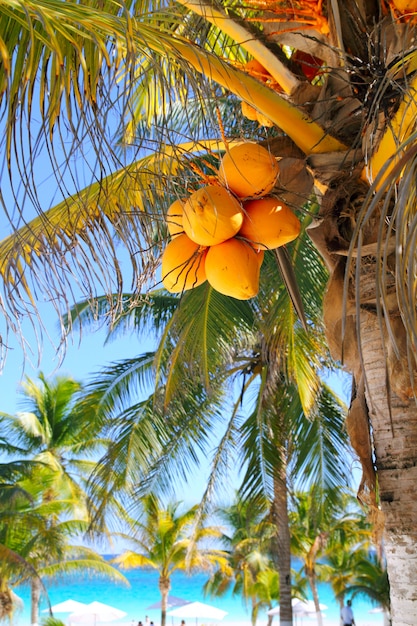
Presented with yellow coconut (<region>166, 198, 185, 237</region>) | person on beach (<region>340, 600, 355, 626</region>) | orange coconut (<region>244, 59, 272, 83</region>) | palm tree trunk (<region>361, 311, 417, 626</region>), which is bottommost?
palm tree trunk (<region>361, 311, 417, 626</region>)

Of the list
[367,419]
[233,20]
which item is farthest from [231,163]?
[367,419]

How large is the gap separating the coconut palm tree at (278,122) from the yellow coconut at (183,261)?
0.07m

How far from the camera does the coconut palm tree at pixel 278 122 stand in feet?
4.57

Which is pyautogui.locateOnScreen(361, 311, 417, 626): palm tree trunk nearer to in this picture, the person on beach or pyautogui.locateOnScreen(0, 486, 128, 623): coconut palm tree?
pyautogui.locateOnScreen(0, 486, 128, 623): coconut palm tree

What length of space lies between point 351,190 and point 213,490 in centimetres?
904

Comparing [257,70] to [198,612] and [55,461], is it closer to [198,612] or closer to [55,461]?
[55,461]

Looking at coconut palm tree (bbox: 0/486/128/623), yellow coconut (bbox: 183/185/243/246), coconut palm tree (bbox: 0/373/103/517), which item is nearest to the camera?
yellow coconut (bbox: 183/185/243/246)

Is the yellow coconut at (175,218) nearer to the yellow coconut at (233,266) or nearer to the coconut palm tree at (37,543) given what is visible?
the yellow coconut at (233,266)

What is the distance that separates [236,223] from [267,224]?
0.10 meters

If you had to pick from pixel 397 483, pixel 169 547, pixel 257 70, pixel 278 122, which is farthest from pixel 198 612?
pixel 278 122

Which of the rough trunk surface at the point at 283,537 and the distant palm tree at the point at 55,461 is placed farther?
the distant palm tree at the point at 55,461

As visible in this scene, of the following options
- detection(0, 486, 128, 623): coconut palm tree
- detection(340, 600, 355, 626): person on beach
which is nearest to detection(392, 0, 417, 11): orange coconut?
detection(0, 486, 128, 623): coconut palm tree

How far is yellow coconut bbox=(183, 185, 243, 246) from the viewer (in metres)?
1.64

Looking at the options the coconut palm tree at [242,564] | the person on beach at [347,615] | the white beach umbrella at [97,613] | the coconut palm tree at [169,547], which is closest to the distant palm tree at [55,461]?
the coconut palm tree at [169,547]
